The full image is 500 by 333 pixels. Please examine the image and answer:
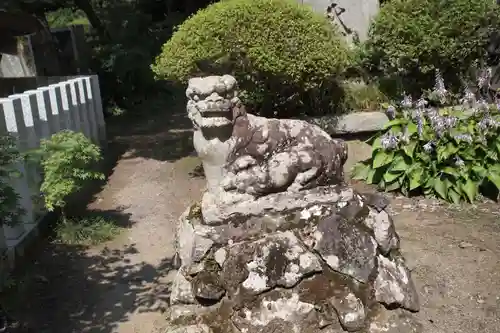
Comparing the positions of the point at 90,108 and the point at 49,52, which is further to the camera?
the point at 49,52

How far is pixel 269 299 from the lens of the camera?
3.58 meters

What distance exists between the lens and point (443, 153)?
6.00 meters

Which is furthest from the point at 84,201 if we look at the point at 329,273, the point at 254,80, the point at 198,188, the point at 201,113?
the point at 329,273

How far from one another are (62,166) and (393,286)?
137 inches

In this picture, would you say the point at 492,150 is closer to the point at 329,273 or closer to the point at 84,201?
the point at 329,273

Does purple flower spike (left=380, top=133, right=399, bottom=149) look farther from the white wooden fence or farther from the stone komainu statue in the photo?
the white wooden fence

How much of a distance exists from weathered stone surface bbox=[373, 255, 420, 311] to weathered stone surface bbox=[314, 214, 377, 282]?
3.6 inches

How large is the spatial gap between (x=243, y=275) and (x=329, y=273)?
21.2 inches

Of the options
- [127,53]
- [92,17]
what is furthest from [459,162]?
[92,17]

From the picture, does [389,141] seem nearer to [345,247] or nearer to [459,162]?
[459,162]

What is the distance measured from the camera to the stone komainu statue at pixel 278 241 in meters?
3.57

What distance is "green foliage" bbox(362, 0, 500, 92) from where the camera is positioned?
7.30 metres

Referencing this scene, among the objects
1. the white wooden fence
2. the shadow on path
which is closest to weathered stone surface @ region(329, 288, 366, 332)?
the shadow on path

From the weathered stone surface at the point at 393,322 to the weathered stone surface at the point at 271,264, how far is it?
18.0 inches
